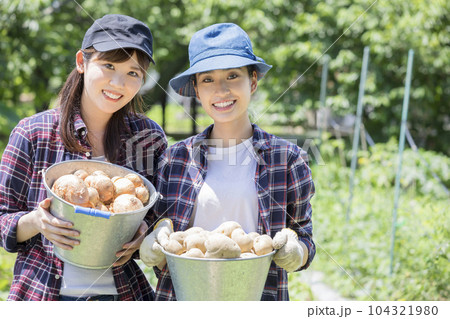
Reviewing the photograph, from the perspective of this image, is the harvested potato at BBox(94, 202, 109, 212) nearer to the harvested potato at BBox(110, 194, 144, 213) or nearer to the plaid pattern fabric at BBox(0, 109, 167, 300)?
the harvested potato at BBox(110, 194, 144, 213)

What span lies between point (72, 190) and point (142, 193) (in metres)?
0.23

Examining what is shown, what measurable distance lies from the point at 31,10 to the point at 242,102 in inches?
170

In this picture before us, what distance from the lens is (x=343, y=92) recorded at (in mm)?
7531

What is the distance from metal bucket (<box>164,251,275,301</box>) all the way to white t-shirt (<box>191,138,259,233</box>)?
0.26 m

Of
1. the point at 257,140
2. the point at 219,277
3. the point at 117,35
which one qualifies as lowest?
the point at 219,277

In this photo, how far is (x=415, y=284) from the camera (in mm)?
3133

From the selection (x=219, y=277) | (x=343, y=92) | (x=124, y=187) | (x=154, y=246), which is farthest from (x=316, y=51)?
(x=219, y=277)

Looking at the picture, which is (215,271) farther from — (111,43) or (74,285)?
(111,43)

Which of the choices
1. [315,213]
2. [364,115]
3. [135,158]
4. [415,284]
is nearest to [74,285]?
[135,158]

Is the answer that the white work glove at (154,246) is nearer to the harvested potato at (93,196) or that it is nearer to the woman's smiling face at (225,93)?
the harvested potato at (93,196)

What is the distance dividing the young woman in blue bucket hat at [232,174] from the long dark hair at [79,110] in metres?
0.20

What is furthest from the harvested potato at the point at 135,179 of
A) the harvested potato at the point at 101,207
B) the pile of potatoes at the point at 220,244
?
the pile of potatoes at the point at 220,244

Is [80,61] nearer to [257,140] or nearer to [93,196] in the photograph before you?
[93,196]

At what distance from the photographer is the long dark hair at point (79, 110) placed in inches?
67.1
